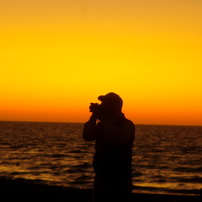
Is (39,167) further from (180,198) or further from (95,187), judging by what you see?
(95,187)

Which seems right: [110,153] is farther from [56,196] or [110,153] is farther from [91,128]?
[56,196]

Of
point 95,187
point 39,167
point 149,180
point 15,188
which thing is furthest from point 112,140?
point 39,167

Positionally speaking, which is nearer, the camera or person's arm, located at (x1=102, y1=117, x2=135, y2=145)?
person's arm, located at (x1=102, y1=117, x2=135, y2=145)

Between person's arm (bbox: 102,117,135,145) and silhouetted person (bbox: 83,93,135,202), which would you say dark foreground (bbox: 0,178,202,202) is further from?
person's arm (bbox: 102,117,135,145)

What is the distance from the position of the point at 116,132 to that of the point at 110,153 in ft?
0.88

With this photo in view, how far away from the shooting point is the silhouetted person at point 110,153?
504 cm

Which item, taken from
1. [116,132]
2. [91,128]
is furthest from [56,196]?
[116,132]

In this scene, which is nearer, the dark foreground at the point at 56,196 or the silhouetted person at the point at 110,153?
the silhouetted person at the point at 110,153

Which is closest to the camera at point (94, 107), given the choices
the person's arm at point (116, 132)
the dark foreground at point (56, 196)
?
the person's arm at point (116, 132)

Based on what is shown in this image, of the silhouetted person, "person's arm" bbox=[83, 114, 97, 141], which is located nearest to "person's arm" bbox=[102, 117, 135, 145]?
the silhouetted person

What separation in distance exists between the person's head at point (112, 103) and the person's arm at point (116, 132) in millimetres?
203

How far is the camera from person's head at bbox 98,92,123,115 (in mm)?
5238

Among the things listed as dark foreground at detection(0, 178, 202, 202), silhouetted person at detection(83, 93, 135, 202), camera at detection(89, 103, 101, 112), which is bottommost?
dark foreground at detection(0, 178, 202, 202)

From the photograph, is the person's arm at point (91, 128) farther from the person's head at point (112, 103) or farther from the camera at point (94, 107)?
the person's head at point (112, 103)
